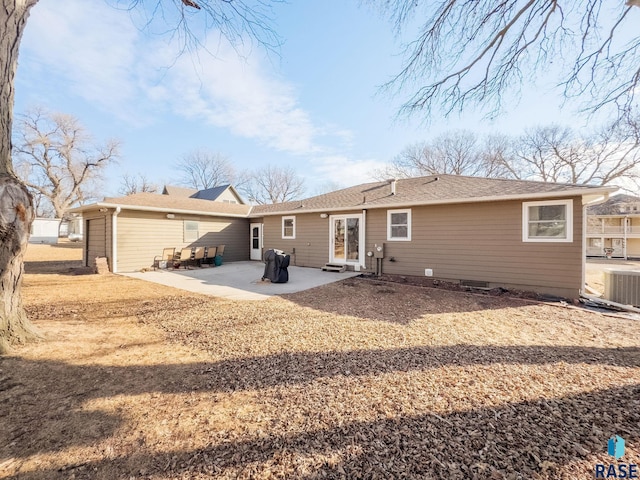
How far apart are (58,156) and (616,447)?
143 ft

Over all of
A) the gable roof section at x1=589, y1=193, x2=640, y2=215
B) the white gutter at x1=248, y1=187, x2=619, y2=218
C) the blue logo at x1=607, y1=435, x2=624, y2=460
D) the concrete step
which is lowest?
the blue logo at x1=607, y1=435, x2=624, y2=460

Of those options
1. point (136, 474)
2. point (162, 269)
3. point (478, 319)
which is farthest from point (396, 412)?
point (162, 269)

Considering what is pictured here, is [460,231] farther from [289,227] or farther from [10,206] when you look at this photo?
[10,206]

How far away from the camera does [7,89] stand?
312 cm

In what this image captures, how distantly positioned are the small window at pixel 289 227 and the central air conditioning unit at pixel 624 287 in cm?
1014

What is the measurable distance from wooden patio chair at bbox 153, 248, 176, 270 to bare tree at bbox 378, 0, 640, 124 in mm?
10583

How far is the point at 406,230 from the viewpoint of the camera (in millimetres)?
9352

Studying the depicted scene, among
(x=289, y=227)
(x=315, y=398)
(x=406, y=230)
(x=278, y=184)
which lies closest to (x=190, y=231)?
(x=289, y=227)

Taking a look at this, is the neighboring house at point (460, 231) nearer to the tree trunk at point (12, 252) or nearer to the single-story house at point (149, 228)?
the single-story house at point (149, 228)

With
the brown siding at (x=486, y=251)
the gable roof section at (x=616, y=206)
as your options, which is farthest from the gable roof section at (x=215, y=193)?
the gable roof section at (x=616, y=206)

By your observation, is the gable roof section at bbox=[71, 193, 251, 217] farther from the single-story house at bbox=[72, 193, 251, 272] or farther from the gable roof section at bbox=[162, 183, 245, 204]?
the gable roof section at bbox=[162, 183, 245, 204]

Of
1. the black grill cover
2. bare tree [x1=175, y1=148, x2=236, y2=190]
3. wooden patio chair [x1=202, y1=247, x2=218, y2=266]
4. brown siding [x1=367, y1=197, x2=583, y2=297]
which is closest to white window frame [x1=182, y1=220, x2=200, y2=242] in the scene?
wooden patio chair [x1=202, y1=247, x2=218, y2=266]

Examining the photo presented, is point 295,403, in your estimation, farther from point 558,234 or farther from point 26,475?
point 558,234

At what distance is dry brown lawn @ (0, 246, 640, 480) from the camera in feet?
5.74
